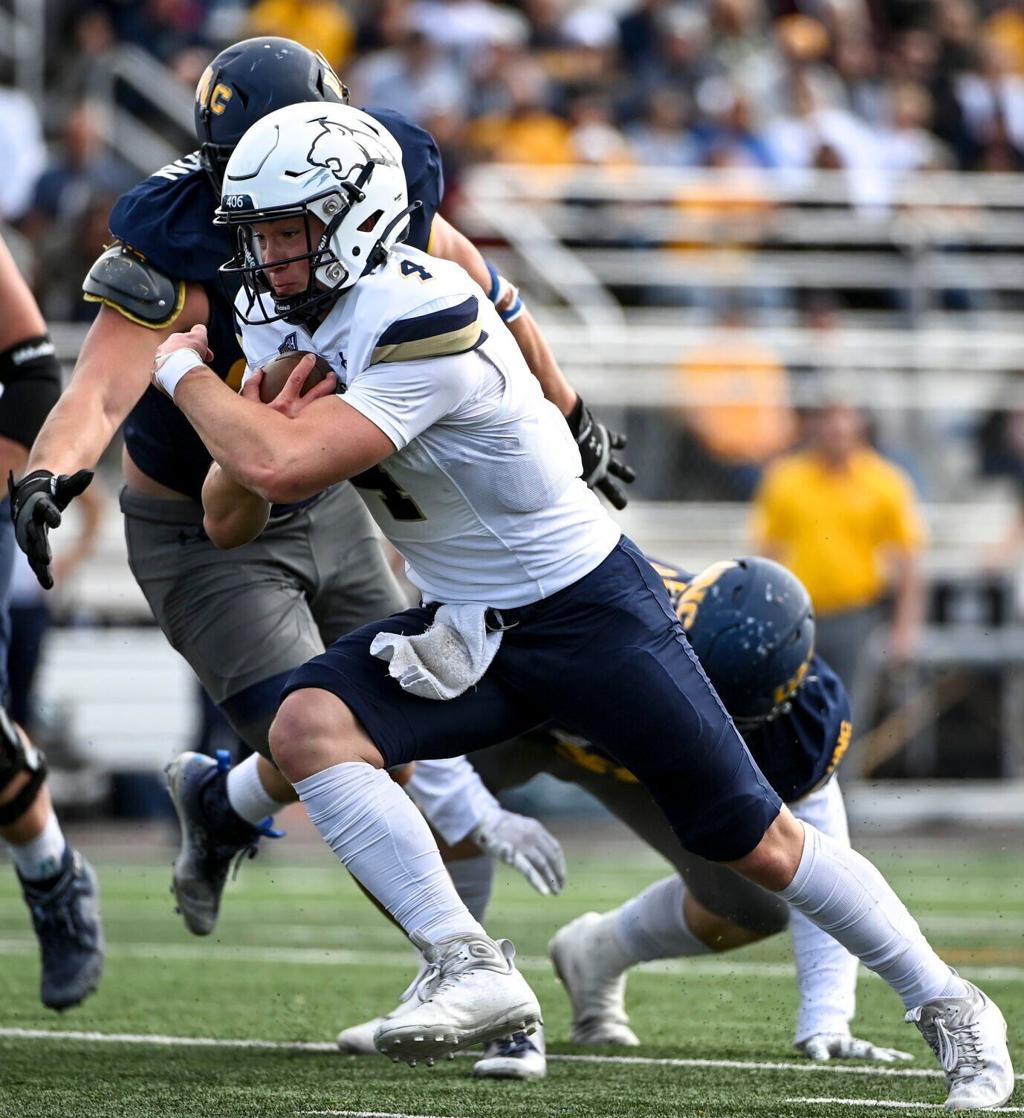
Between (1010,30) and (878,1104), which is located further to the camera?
(1010,30)

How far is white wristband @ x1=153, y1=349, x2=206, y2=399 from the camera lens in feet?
11.4

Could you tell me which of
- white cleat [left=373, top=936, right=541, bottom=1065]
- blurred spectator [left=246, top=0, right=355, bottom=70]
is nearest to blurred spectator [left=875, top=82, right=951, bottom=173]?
blurred spectator [left=246, top=0, right=355, bottom=70]

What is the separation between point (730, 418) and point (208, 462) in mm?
6512

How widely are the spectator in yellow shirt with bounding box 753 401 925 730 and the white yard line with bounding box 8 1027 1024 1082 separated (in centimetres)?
432

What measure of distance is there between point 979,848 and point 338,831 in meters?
6.87

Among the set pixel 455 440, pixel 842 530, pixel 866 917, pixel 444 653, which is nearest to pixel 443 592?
pixel 444 653

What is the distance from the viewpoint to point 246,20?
495 inches

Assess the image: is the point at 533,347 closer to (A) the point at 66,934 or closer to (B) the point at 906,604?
(A) the point at 66,934

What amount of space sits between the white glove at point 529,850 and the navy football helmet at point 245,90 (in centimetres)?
141

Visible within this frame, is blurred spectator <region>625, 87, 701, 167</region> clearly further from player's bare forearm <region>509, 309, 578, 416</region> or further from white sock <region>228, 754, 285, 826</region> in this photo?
white sock <region>228, 754, 285, 826</region>

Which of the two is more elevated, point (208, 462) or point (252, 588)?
point (208, 462)

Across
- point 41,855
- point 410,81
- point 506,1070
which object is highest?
point 506,1070

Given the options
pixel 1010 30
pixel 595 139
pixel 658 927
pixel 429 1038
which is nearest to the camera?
pixel 429 1038

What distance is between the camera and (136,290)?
3.96m
